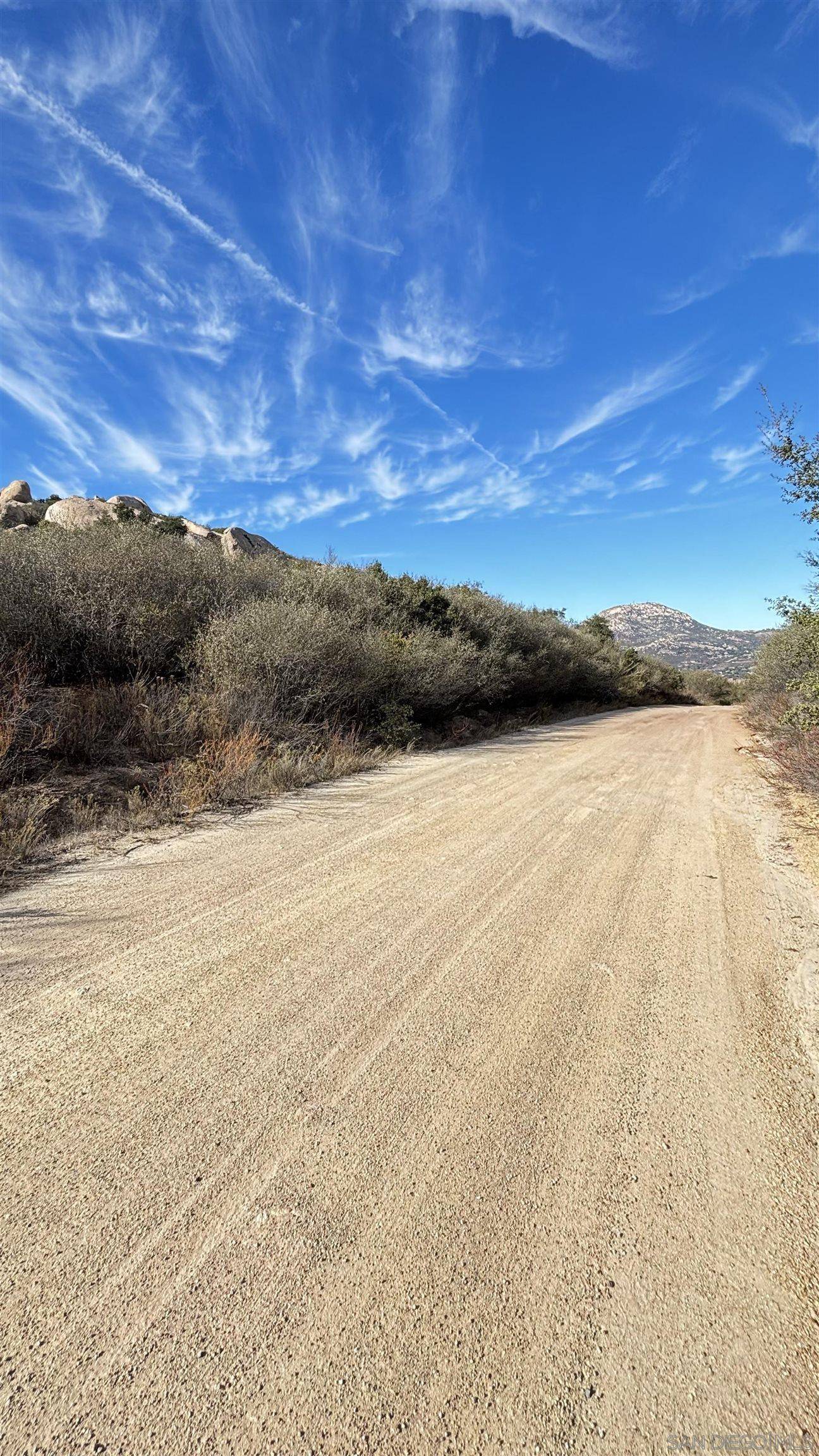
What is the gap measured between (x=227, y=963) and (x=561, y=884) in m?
2.04

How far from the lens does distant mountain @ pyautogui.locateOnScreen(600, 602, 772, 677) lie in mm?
87000

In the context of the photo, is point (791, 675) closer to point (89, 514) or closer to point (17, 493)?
point (89, 514)

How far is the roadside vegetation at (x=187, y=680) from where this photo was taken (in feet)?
15.0

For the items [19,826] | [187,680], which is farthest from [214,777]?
[187,680]

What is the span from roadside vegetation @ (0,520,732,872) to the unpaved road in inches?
61.6

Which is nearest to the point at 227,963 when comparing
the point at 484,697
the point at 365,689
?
the point at 365,689

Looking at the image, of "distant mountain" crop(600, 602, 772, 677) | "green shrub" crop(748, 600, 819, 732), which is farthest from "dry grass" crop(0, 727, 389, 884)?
"distant mountain" crop(600, 602, 772, 677)

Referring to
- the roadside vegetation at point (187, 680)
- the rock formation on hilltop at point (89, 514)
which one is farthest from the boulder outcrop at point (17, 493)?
the roadside vegetation at point (187, 680)

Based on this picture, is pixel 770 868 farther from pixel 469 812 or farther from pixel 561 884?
pixel 469 812

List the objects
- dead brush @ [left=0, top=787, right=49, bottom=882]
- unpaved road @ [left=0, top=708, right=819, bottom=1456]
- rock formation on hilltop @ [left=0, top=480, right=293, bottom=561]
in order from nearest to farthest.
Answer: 1. unpaved road @ [left=0, top=708, right=819, bottom=1456]
2. dead brush @ [left=0, top=787, right=49, bottom=882]
3. rock formation on hilltop @ [left=0, top=480, right=293, bottom=561]

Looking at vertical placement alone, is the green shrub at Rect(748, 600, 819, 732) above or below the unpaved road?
above

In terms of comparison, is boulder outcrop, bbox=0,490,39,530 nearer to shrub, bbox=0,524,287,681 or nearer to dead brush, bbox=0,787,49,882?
shrub, bbox=0,524,287,681

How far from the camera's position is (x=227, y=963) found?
2439 millimetres

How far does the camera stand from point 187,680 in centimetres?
686
